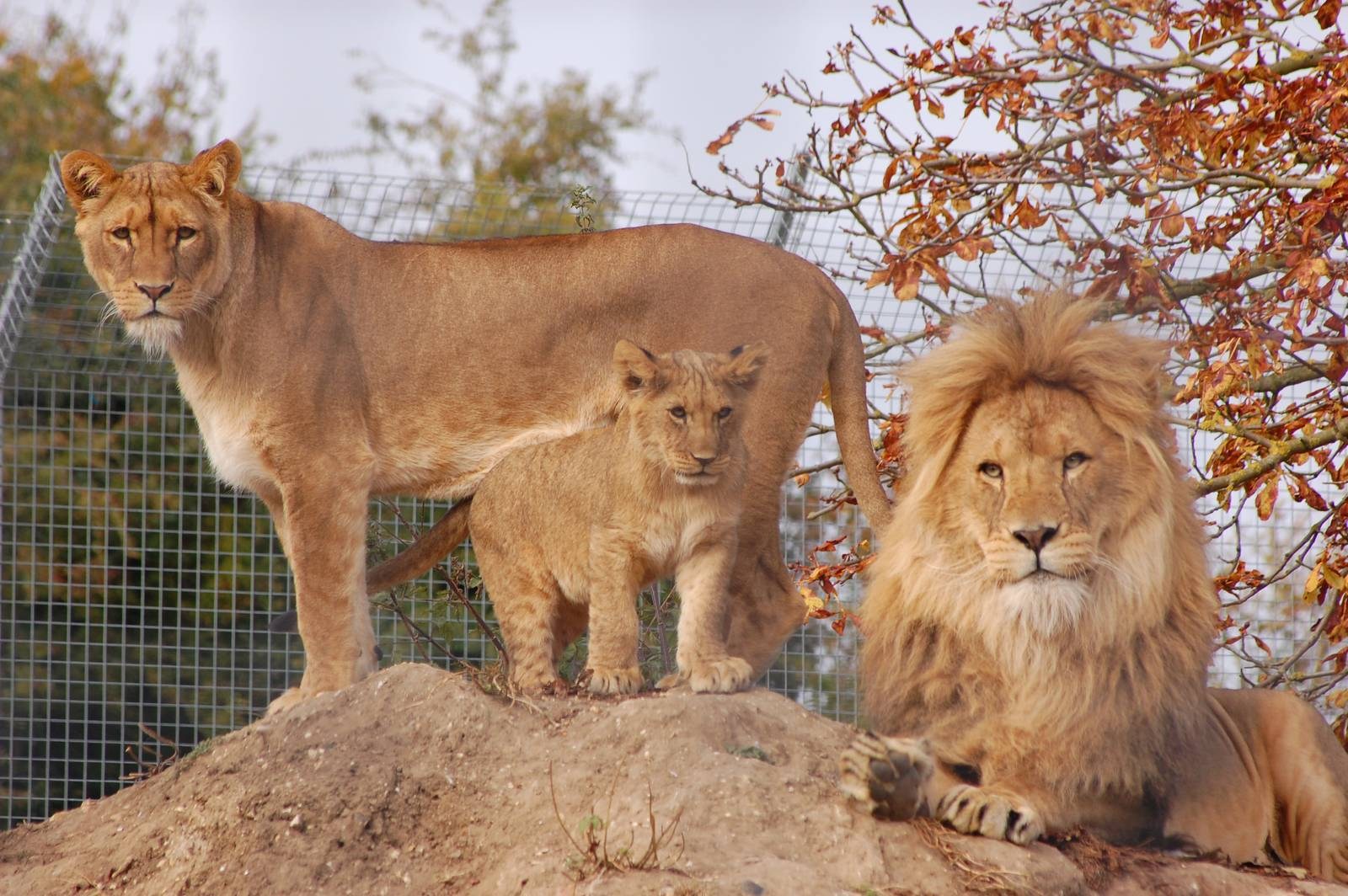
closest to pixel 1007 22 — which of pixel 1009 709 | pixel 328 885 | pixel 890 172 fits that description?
pixel 890 172

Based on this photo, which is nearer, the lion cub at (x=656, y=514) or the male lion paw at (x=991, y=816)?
the male lion paw at (x=991, y=816)

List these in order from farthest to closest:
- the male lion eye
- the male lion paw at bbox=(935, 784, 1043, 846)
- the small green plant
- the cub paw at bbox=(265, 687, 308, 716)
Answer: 1. the cub paw at bbox=(265, 687, 308, 716)
2. the male lion eye
3. the male lion paw at bbox=(935, 784, 1043, 846)
4. the small green plant

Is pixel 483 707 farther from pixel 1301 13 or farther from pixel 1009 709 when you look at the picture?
pixel 1301 13

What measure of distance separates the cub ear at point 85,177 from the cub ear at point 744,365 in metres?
1.87

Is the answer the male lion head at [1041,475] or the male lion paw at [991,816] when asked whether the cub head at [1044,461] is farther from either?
the male lion paw at [991,816]

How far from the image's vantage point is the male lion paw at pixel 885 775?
3.38 m

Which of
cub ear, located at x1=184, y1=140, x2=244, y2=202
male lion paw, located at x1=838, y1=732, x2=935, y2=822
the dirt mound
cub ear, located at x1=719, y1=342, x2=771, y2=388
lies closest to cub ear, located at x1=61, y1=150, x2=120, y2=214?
cub ear, located at x1=184, y1=140, x2=244, y2=202

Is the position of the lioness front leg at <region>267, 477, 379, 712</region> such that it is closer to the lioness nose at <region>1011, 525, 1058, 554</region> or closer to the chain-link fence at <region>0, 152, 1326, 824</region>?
the chain-link fence at <region>0, 152, 1326, 824</region>

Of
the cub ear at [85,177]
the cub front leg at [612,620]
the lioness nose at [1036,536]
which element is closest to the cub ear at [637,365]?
the cub front leg at [612,620]

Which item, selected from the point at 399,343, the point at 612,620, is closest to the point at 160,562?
the point at 399,343

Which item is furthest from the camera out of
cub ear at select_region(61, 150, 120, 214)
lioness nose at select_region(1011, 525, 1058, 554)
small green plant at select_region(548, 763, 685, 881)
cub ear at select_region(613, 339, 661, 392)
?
cub ear at select_region(61, 150, 120, 214)

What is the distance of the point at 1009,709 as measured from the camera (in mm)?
3723

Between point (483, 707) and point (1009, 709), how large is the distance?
1276mm

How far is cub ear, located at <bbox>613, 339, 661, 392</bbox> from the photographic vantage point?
4.21m
